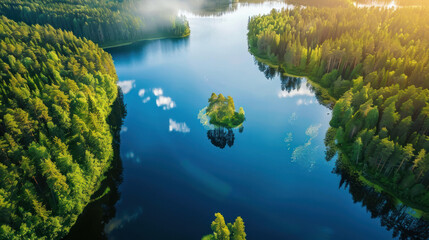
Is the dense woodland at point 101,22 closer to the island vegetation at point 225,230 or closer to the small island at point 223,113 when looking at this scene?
the small island at point 223,113

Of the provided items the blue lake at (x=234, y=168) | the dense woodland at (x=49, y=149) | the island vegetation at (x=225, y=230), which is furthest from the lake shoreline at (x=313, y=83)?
the dense woodland at (x=49, y=149)

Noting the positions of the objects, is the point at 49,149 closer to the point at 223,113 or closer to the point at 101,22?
the point at 223,113

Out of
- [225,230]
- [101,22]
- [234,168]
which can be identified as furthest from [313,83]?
[101,22]

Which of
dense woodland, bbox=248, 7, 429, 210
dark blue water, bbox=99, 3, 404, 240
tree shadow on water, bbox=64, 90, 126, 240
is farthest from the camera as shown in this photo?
dense woodland, bbox=248, 7, 429, 210

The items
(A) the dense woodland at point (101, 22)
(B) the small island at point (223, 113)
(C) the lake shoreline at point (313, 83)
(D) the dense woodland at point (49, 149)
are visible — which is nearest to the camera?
(D) the dense woodland at point (49, 149)

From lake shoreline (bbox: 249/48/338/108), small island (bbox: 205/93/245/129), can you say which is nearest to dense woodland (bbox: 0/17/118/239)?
small island (bbox: 205/93/245/129)

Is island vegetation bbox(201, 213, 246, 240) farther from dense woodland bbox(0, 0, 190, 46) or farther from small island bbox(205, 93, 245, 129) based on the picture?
dense woodland bbox(0, 0, 190, 46)
